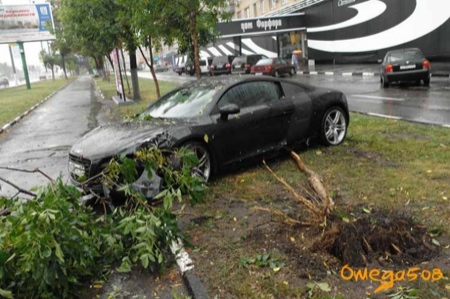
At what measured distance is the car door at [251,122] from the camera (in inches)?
220

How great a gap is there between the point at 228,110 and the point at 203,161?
0.75m

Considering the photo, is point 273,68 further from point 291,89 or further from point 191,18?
point 291,89

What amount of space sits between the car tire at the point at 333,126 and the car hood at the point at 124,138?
8.50ft

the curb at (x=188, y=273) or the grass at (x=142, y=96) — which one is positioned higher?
the grass at (x=142, y=96)

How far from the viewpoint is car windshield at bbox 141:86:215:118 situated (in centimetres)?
573

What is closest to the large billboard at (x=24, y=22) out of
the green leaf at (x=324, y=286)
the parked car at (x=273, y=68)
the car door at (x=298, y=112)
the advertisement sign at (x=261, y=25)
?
the advertisement sign at (x=261, y=25)

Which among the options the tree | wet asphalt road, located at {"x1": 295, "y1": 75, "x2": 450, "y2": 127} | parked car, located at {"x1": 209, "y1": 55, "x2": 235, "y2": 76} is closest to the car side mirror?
wet asphalt road, located at {"x1": 295, "y1": 75, "x2": 450, "y2": 127}

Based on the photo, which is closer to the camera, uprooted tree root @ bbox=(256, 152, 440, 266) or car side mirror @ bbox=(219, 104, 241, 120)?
uprooted tree root @ bbox=(256, 152, 440, 266)

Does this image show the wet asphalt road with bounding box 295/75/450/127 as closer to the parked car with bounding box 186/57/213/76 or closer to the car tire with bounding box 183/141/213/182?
the car tire with bounding box 183/141/213/182

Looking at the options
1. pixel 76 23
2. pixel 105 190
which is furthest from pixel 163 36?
pixel 105 190

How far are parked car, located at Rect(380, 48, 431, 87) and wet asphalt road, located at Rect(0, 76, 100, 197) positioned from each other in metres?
11.4

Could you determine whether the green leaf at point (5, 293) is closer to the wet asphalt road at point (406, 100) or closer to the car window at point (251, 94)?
the car window at point (251, 94)

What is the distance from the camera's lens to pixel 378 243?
11.1 ft

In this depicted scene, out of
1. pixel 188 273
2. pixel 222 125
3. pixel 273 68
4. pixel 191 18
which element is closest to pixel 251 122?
pixel 222 125
